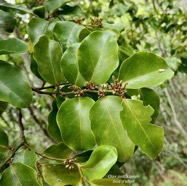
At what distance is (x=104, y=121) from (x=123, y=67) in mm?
116

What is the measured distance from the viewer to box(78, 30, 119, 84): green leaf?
0.54m

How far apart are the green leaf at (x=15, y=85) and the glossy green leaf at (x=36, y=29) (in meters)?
0.13

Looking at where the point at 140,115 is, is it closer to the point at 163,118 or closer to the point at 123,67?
the point at 123,67

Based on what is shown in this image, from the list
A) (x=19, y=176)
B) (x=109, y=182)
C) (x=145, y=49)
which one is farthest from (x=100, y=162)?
(x=145, y=49)

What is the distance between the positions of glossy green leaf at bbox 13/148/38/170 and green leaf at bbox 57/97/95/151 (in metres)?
0.08

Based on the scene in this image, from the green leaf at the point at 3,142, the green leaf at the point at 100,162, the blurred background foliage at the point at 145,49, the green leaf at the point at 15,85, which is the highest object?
the green leaf at the point at 15,85

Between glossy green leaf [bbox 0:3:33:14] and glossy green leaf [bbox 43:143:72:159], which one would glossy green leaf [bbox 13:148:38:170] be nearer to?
glossy green leaf [bbox 43:143:72:159]

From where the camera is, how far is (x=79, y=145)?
54cm

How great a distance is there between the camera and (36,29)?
0.67 m

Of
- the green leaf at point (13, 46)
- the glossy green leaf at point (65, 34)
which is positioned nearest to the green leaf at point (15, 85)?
the green leaf at point (13, 46)

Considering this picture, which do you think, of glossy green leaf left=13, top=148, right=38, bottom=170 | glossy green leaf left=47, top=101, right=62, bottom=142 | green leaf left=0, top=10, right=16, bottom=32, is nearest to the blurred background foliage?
green leaf left=0, top=10, right=16, bottom=32

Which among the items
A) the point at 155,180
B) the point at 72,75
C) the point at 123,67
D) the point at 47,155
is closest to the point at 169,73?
the point at 123,67

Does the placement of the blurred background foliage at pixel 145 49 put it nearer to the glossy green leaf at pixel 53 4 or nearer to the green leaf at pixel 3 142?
the glossy green leaf at pixel 53 4

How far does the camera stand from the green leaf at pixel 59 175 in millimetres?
530
